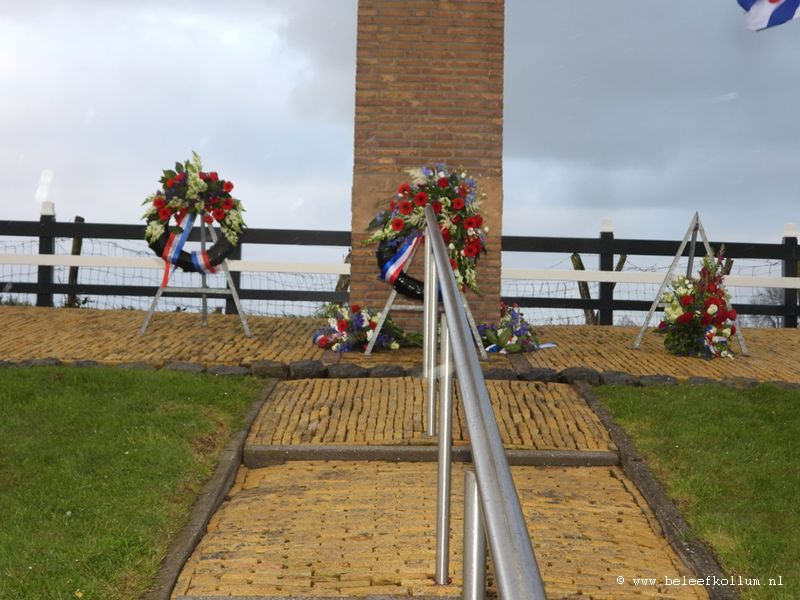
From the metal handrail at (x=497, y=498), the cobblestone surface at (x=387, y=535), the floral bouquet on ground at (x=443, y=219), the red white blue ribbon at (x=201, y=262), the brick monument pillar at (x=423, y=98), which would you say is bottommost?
the cobblestone surface at (x=387, y=535)

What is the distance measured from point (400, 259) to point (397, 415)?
96.9 inches

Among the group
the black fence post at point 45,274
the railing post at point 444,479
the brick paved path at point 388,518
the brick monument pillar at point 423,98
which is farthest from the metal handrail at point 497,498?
the black fence post at point 45,274

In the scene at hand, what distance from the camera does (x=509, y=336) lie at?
9867 mm

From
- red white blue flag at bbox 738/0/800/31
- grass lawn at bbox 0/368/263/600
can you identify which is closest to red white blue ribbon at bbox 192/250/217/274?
grass lawn at bbox 0/368/263/600

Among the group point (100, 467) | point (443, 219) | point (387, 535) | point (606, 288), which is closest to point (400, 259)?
point (443, 219)

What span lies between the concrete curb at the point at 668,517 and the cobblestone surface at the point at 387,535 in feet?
0.20

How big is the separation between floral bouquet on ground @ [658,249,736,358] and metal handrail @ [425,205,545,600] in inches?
293

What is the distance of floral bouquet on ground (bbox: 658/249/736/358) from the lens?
9.77m

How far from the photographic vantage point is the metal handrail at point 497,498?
5.36 feet

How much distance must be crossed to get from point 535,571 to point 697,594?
119 inches

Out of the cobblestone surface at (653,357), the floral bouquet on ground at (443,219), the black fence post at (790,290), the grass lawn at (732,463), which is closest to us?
the grass lawn at (732,463)

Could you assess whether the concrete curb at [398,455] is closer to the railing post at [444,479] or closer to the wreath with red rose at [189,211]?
the railing post at [444,479]

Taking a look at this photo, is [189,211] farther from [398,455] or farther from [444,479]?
[444,479]

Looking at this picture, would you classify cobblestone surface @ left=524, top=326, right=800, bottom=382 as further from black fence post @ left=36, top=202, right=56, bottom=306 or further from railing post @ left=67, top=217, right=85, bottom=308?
black fence post @ left=36, top=202, right=56, bottom=306
